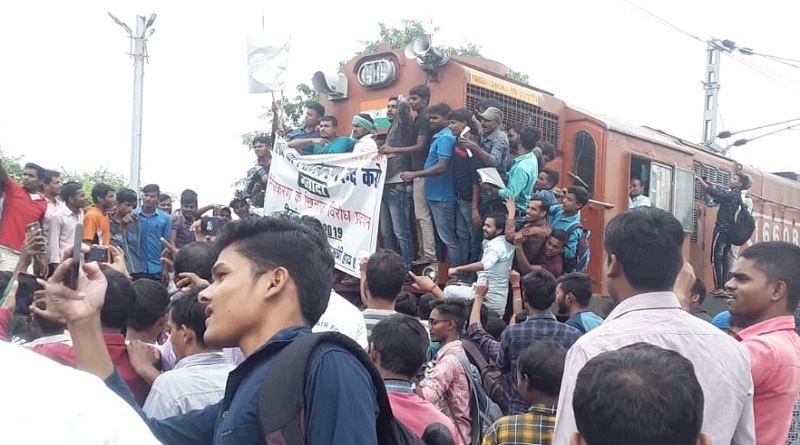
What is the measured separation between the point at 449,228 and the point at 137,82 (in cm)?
1272

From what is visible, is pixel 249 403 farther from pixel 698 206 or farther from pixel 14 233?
pixel 698 206

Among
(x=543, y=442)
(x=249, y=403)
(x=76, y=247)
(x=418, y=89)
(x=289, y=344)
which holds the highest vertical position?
(x=418, y=89)

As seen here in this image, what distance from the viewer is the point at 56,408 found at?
1062 millimetres

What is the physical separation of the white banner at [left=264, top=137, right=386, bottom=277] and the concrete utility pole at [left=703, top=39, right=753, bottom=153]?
13.6 meters

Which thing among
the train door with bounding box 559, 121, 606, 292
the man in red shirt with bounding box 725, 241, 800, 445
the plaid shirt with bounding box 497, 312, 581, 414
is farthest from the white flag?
the man in red shirt with bounding box 725, 241, 800, 445

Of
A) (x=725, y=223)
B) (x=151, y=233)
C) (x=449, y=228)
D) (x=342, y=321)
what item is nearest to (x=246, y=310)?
(x=342, y=321)

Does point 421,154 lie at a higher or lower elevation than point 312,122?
lower

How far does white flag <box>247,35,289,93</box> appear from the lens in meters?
8.75

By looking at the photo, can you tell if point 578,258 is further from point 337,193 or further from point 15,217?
point 15,217

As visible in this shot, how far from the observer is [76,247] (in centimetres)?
233

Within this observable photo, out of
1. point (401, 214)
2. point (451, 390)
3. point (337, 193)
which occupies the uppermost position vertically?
point (337, 193)

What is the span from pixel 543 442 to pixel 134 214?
23.7 feet

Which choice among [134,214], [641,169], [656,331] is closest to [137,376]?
[656,331]

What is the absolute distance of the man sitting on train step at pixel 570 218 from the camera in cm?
782
